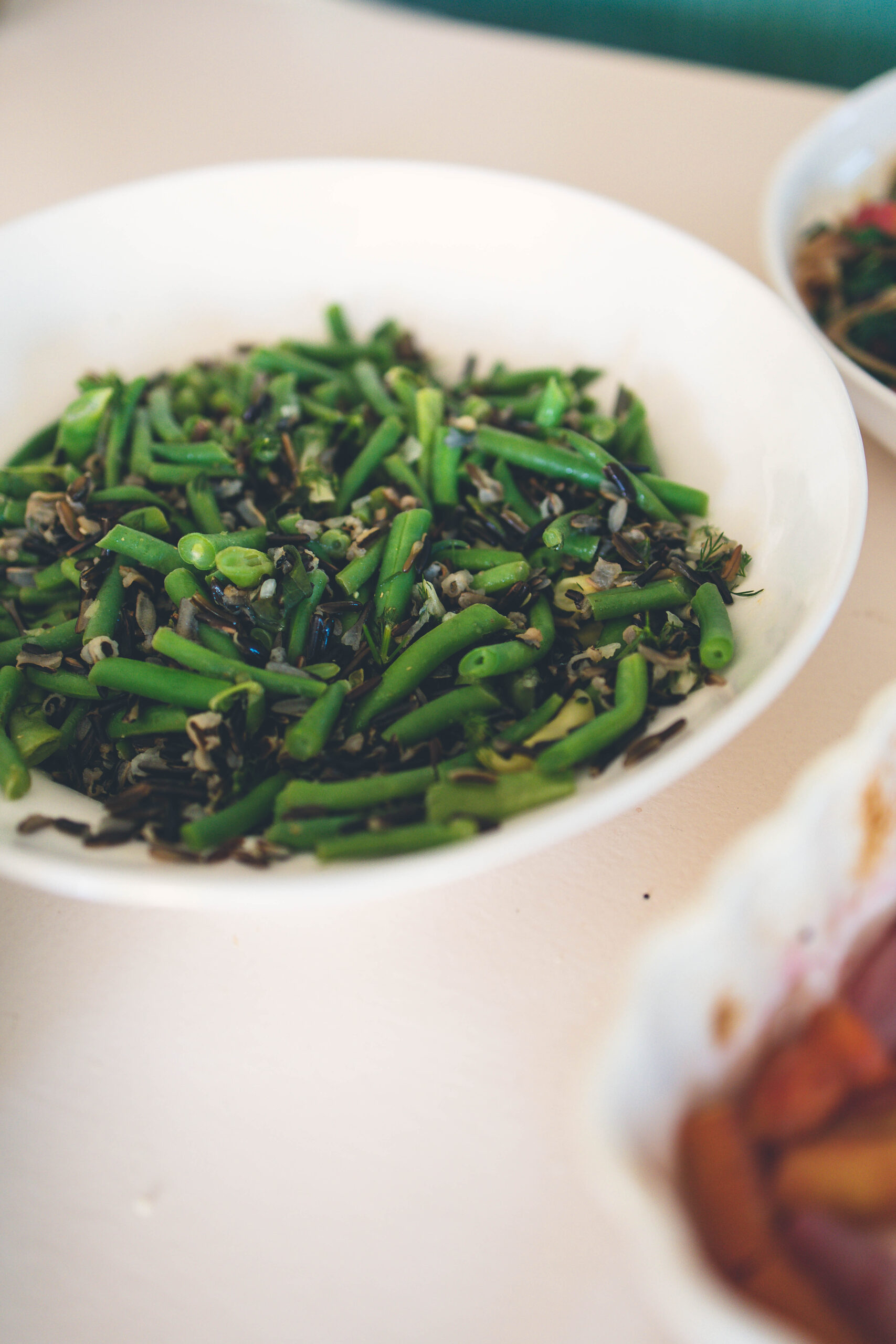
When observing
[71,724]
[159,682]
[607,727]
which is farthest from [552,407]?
[71,724]

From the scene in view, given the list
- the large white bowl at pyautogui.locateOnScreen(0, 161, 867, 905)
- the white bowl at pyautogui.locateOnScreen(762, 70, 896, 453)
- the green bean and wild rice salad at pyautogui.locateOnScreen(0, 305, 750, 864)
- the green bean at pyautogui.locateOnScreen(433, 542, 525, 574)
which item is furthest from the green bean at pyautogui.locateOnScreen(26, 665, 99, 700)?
the white bowl at pyautogui.locateOnScreen(762, 70, 896, 453)

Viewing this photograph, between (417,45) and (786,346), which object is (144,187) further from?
(417,45)

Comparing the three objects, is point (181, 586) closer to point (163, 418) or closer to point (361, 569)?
point (361, 569)

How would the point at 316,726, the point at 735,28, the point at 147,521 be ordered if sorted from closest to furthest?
the point at 316,726 < the point at 147,521 < the point at 735,28

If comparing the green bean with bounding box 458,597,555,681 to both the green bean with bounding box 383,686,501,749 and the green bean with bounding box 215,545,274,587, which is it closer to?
the green bean with bounding box 383,686,501,749

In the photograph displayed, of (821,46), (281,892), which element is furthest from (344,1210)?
(821,46)

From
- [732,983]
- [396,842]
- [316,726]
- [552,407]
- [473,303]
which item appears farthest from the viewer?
[473,303]
